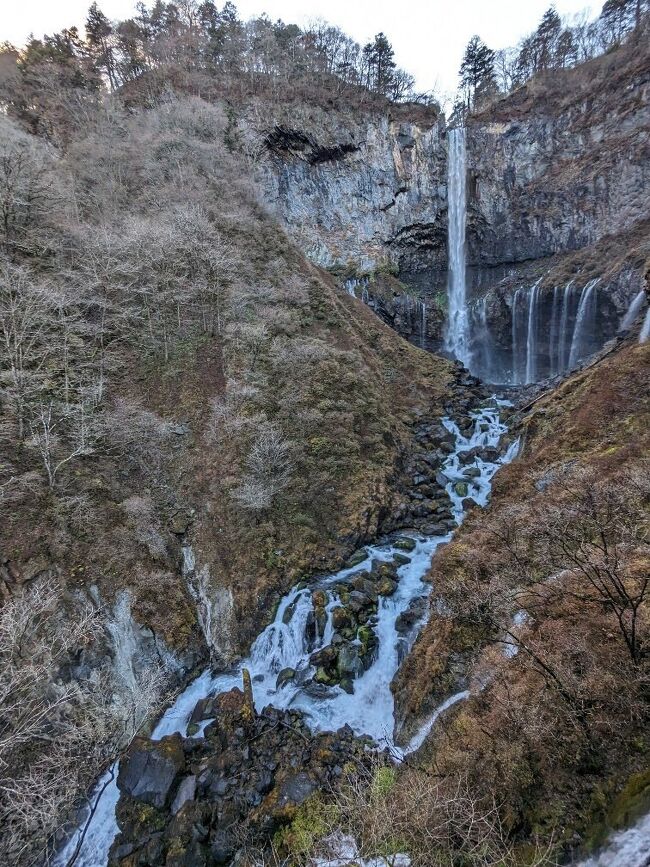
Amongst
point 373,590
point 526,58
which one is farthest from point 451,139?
point 373,590

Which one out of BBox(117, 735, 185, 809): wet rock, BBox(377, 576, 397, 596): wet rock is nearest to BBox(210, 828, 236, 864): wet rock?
BBox(117, 735, 185, 809): wet rock

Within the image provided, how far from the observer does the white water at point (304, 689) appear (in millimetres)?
8688

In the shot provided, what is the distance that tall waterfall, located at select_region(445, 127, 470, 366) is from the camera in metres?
35.0

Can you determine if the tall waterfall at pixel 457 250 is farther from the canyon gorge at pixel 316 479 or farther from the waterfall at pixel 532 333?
the waterfall at pixel 532 333

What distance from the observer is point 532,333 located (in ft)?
103

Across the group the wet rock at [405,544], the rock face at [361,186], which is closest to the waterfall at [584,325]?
the rock face at [361,186]

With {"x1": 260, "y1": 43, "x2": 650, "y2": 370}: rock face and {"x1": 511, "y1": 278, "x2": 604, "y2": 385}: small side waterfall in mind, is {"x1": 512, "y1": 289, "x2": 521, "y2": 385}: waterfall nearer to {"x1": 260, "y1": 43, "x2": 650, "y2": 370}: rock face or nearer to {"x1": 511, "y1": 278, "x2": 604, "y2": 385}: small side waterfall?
{"x1": 511, "y1": 278, "x2": 604, "y2": 385}: small side waterfall

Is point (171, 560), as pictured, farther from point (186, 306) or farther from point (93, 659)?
point (186, 306)

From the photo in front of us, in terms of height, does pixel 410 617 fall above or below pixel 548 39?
below

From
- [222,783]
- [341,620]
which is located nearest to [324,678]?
[341,620]

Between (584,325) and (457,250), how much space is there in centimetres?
1468

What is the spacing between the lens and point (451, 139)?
35438 millimetres

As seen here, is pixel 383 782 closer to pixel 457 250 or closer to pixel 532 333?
pixel 532 333

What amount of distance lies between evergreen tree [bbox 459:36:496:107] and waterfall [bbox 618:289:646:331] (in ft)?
104
